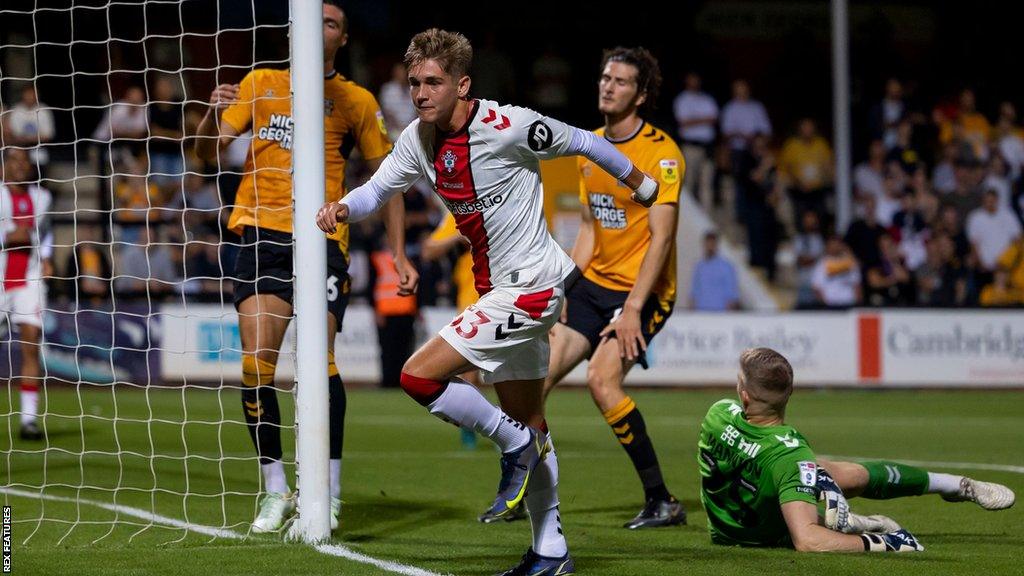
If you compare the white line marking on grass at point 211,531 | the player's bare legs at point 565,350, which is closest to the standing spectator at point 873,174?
the player's bare legs at point 565,350

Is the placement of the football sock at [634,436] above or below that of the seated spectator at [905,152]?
below

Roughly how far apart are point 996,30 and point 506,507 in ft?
70.6

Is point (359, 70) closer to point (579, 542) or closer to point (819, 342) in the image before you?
point (819, 342)

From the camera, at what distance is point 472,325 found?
5004 millimetres

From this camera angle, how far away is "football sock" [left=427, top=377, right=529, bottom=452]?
4934mm

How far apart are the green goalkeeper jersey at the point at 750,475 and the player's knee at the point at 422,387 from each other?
1.41 metres

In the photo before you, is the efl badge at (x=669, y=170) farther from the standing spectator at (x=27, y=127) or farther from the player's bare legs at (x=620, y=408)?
the standing spectator at (x=27, y=127)

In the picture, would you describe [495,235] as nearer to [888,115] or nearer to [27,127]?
[27,127]

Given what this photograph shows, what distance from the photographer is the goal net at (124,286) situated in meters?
6.84

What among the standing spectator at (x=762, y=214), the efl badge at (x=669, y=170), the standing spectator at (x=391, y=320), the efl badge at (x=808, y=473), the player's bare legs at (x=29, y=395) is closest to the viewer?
the efl badge at (x=808, y=473)

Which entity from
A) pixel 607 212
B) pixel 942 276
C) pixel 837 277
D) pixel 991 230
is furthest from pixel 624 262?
pixel 991 230

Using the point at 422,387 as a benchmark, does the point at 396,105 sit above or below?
above

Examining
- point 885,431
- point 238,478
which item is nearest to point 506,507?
point 238,478

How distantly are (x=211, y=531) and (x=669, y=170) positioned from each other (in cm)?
289
